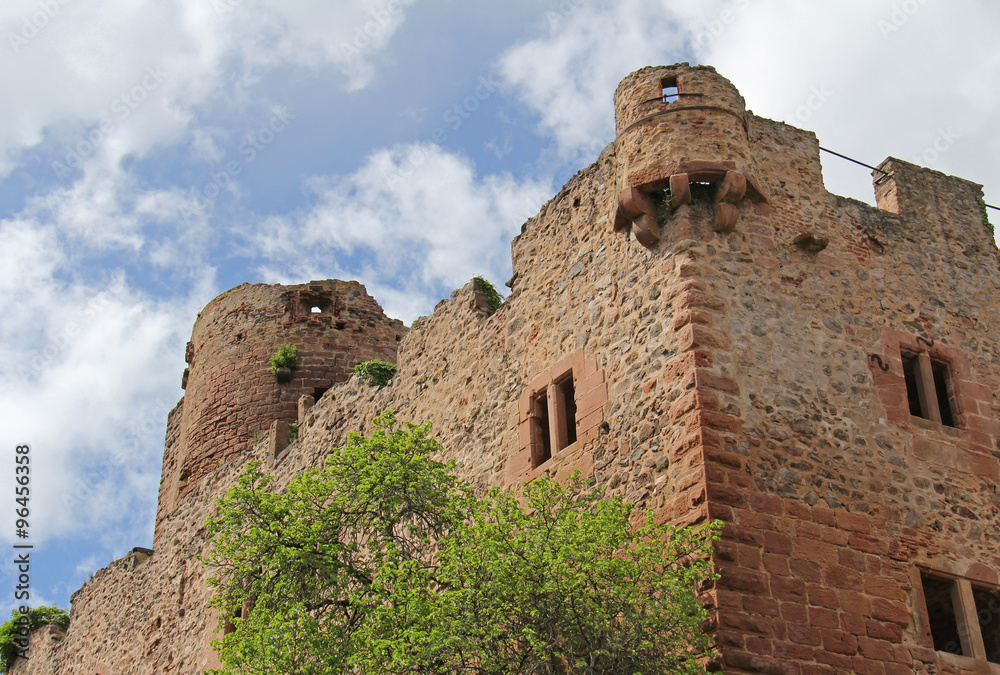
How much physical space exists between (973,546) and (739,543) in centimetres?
251

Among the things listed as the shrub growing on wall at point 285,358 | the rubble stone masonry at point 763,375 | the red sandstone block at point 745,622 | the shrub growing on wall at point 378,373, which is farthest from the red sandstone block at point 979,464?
the shrub growing on wall at point 285,358

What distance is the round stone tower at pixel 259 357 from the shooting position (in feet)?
65.6

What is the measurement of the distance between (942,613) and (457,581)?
456 centimetres

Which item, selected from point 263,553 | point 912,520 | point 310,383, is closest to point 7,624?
point 310,383

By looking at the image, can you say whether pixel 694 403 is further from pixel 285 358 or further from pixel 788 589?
pixel 285 358

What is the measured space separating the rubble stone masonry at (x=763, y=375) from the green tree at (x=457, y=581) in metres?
0.53

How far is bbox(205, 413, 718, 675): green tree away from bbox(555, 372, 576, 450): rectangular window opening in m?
1.23

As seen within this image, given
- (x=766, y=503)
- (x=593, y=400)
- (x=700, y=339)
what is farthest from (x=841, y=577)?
(x=593, y=400)

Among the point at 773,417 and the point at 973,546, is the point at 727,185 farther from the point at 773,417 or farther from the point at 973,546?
the point at 973,546

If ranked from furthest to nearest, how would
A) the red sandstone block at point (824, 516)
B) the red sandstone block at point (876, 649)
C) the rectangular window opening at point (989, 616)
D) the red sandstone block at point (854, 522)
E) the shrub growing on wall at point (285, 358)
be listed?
the shrub growing on wall at point (285, 358), the rectangular window opening at point (989, 616), the red sandstone block at point (854, 522), the red sandstone block at point (824, 516), the red sandstone block at point (876, 649)

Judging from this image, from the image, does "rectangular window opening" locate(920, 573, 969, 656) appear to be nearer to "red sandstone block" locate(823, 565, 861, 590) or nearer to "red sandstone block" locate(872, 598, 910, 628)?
"red sandstone block" locate(872, 598, 910, 628)

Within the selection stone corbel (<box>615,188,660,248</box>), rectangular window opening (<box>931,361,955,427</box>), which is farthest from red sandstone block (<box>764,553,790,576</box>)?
stone corbel (<box>615,188,660,248</box>)

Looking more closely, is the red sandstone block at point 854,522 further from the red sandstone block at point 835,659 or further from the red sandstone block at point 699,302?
the red sandstone block at point 699,302

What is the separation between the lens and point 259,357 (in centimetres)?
2042
